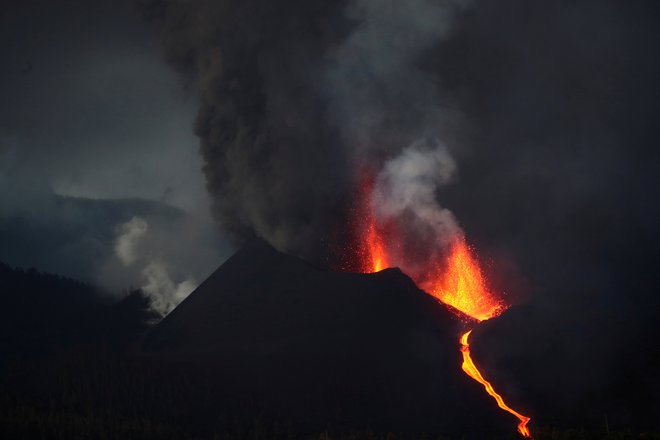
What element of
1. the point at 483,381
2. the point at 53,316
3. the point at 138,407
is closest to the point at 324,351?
the point at 483,381

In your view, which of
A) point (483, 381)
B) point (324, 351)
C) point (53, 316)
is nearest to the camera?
point (483, 381)

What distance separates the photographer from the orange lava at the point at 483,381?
72.7 meters

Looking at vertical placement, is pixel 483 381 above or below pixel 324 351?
below

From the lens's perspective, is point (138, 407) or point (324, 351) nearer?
point (138, 407)

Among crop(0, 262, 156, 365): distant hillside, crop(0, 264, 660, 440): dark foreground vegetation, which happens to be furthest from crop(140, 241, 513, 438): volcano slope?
crop(0, 262, 156, 365): distant hillside

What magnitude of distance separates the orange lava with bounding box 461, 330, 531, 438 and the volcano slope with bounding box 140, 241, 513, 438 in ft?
3.45

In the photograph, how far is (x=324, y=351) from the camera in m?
85.2

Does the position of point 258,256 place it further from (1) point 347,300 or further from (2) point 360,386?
(2) point 360,386

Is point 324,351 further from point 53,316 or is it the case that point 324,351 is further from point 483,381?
point 53,316

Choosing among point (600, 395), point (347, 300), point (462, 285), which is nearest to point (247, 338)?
point (347, 300)

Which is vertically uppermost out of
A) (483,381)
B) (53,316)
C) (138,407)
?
(53,316)

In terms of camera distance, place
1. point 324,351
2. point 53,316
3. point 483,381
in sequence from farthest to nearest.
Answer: point 53,316 → point 324,351 → point 483,381

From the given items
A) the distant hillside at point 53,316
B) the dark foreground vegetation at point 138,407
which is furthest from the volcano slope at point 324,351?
the distant hillside at point 53,316

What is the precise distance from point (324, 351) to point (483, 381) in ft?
57.4
